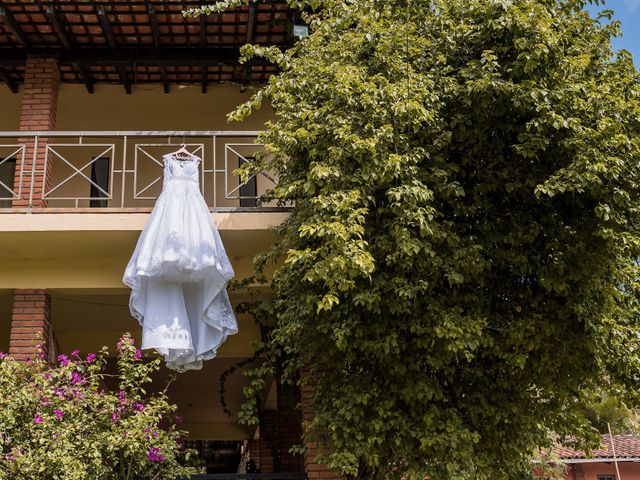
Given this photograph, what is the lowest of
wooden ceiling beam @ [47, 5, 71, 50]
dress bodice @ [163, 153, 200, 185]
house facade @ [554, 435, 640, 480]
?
house facade @ [554, 435, 640, 480]

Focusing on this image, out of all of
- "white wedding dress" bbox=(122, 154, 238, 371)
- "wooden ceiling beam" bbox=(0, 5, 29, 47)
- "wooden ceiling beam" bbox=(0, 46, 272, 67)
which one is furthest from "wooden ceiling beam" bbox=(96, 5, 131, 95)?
"white wedding dress" bbox=(122, 154, 238, 371)

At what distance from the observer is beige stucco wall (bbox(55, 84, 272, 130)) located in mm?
10875

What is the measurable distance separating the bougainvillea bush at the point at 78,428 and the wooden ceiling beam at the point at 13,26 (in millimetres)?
4197

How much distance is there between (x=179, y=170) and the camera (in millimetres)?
7215

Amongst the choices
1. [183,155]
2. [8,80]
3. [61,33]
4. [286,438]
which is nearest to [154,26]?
[61,33]

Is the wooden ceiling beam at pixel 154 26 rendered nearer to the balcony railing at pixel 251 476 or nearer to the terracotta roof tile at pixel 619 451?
the balcony railing at pixel 251 476

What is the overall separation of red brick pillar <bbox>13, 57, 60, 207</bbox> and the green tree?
2941 millimetres

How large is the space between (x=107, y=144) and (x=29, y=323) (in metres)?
2.88

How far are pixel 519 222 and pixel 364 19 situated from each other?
2.31m

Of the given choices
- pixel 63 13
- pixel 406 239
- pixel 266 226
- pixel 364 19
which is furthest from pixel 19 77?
pixel 406 239

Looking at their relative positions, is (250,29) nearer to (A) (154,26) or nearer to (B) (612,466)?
(A) (154,26)

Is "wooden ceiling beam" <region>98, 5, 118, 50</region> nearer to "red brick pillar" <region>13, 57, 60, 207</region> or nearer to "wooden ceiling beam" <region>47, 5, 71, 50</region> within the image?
"wooden ceiling beam" <region>47, 5, 71, 50</region>

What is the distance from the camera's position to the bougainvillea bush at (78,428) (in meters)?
5.90

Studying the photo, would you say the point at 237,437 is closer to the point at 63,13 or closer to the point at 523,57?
the point at 63,13
